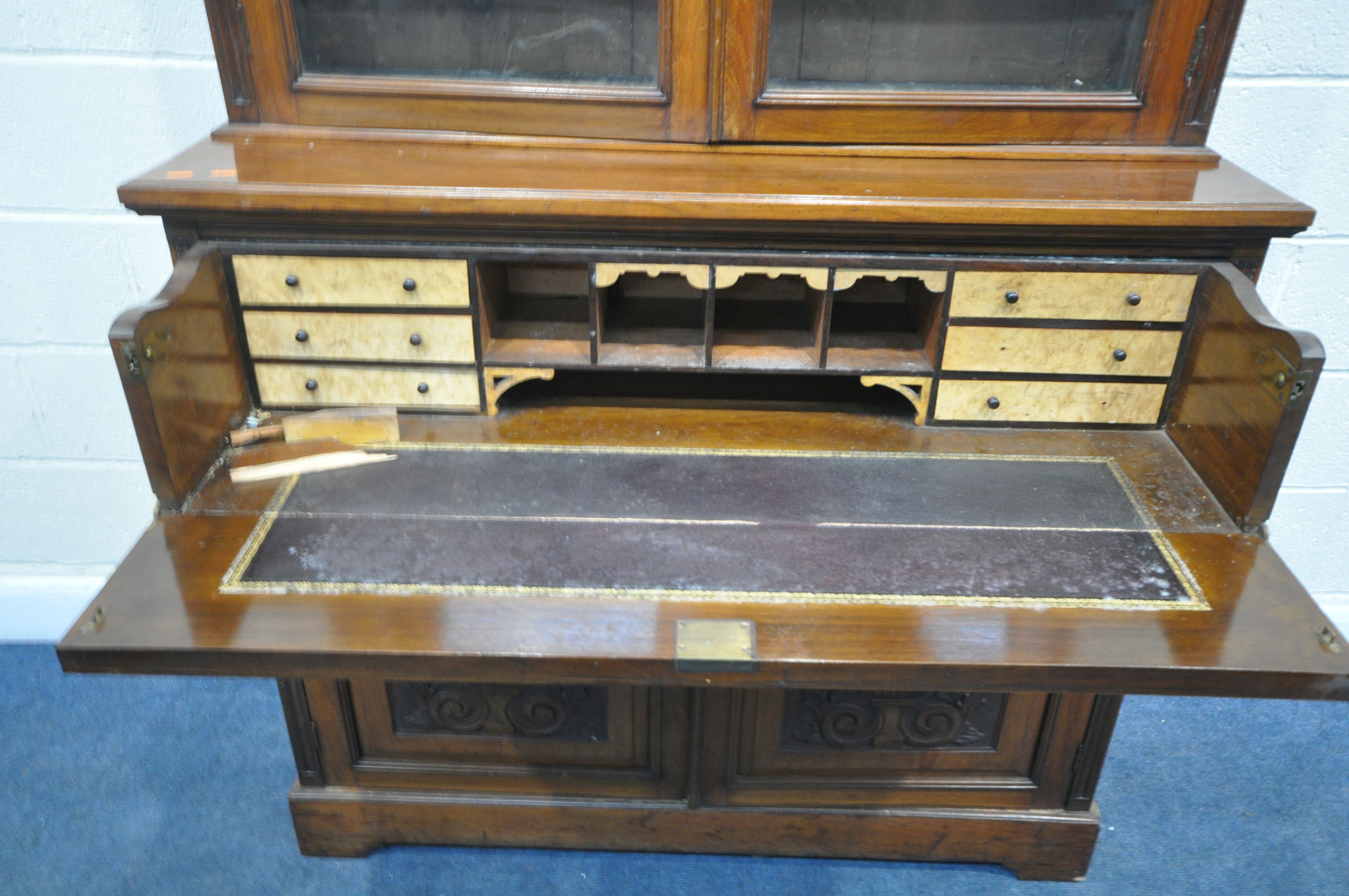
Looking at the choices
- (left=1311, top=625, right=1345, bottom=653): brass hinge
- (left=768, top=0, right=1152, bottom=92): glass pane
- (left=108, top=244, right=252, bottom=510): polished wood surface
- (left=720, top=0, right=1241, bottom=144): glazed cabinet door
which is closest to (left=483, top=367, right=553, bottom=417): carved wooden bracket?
(left=108, top=244, right=252, bottom=510): polished wood surface

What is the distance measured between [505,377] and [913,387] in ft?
2.23

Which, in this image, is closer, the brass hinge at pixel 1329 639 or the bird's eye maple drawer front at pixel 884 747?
the brass hinge at pixel 1329 639

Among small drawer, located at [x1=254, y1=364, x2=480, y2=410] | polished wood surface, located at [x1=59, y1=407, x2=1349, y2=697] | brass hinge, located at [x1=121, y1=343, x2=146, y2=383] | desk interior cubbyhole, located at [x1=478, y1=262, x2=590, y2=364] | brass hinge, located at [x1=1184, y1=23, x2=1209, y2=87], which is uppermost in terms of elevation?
brass hinge, located at [x1=1184, y1=23, x2=1209, y2=87]

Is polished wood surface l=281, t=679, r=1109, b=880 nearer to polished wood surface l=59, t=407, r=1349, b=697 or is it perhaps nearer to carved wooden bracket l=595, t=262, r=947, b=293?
polished wood surface l=59, t=407, r=1349, b=697

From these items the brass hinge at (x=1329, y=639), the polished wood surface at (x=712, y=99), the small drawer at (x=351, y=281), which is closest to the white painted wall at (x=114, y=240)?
the polished wood surface at (x=712, y=99)

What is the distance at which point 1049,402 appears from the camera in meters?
1.67

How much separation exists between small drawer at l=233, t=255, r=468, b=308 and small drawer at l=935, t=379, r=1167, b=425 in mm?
825

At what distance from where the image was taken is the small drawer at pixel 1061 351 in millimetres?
1604

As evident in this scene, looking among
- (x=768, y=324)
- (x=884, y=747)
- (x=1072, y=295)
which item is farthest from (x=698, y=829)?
(x=1072, y=295)

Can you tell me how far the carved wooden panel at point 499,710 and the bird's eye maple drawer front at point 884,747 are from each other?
0.23 metres

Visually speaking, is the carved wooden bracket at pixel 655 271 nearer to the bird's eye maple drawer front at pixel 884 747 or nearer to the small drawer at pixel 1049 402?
the small drawer at pixel 1049 402

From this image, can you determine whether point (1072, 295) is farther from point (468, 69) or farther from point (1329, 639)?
point (468, 69)

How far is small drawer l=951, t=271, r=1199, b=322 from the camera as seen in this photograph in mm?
1556

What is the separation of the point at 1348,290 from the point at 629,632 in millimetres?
1722
